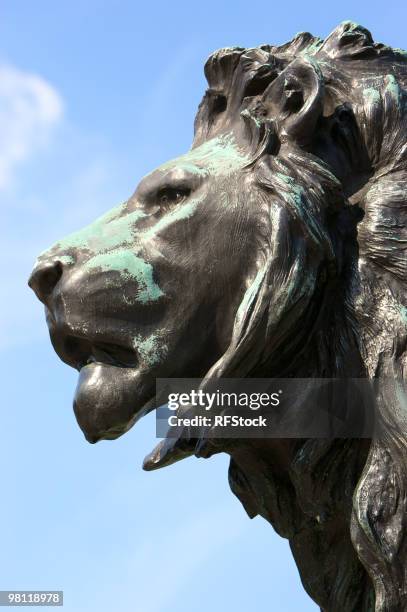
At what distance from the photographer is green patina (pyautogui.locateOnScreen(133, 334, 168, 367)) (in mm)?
3891

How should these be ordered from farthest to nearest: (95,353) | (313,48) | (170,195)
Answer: (313,48)
(170,195)
(95,353)

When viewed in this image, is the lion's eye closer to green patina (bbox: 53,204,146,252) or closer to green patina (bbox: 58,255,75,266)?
green patina (bbox: 53,204,146,252)

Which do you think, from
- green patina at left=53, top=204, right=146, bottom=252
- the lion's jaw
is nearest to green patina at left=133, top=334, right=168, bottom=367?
the lion's jaw

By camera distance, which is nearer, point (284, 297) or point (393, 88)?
point (284, 297)

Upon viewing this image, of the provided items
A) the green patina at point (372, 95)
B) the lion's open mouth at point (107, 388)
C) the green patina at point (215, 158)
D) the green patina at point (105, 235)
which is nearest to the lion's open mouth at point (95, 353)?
the lion's open mouth at point (107, 388)

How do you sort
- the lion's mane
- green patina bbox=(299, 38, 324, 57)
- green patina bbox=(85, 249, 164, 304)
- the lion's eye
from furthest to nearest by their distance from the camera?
green patina bbox=(299, 38, 324, 57) → the lion's eye → green patina bbox=(85, 249, 164, 304) → the lion's mane

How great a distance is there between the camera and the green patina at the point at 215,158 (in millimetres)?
4082

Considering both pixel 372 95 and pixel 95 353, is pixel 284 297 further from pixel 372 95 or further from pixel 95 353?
pixel 372 95

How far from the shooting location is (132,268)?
3941 millimetres

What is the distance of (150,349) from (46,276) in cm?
Result: 34

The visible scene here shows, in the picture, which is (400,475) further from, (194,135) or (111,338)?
(194,135)

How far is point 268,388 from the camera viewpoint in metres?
3.97

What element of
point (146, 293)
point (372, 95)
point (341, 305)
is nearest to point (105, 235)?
point (146, 293)

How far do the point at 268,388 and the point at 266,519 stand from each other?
0.41 meters
